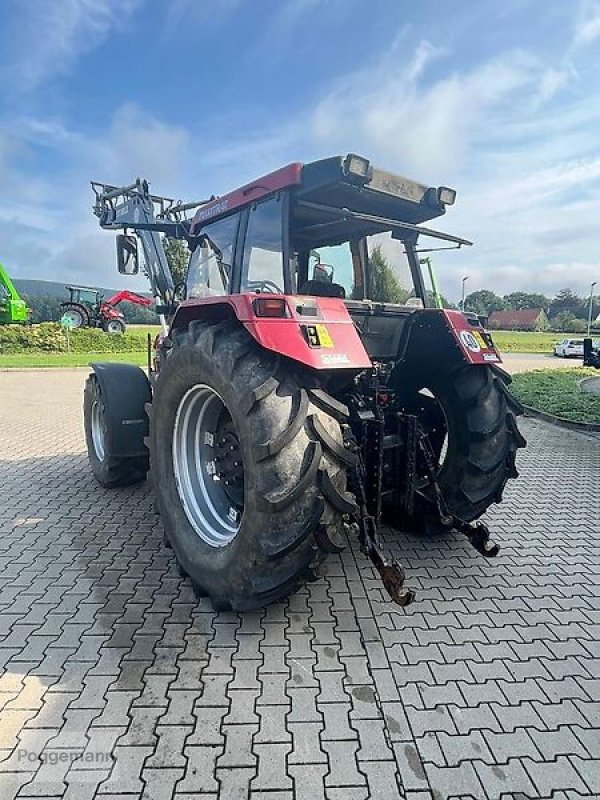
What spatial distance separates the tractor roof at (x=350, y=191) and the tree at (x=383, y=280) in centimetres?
32

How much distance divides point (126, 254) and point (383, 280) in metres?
2.59

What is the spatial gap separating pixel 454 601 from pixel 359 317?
1843mm

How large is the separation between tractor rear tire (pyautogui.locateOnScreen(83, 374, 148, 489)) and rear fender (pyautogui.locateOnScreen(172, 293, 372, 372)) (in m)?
Answer: 2.38

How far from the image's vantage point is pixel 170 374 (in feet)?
10.5

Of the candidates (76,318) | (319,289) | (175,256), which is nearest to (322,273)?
(319,289)

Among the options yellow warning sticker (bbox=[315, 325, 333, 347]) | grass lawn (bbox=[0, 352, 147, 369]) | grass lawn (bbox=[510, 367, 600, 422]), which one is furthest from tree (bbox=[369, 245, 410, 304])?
grass lawn (bbox=[0, 352, 147, 369])

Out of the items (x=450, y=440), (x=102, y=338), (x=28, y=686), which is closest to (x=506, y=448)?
(x=450, y=440)

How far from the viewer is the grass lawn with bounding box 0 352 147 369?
756 inches

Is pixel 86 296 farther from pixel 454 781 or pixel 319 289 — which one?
pixel 454 781

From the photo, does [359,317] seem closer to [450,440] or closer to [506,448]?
[450,440]

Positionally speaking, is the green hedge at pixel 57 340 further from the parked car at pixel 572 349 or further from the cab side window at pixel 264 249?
the parked car at pixel 572 349

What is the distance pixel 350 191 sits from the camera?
A: 3.12 m

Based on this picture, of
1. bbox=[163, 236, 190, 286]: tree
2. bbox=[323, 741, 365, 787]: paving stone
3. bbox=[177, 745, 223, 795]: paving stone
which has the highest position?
bbox=[163, 236, 190, 286]: tree

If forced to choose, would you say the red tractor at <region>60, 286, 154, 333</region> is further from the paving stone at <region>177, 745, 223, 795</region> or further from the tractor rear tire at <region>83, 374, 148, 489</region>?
the paving stone at <region>177, 745, 223, 795</region>
